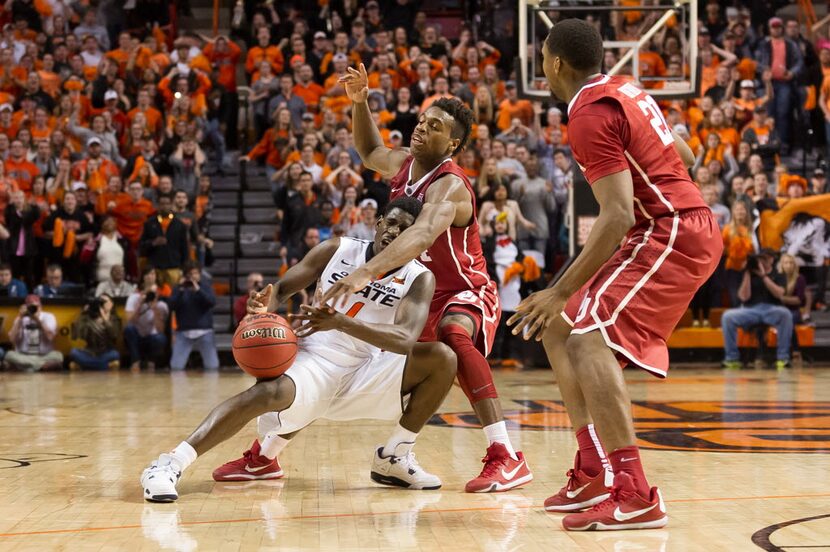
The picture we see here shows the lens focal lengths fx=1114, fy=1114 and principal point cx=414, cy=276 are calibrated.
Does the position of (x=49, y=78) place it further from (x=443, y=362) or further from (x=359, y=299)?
(x=443, y=362)

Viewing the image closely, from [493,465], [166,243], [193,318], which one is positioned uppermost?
[166,243]

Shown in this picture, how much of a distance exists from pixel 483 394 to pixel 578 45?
5.60ft

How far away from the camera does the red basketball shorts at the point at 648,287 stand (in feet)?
13.3

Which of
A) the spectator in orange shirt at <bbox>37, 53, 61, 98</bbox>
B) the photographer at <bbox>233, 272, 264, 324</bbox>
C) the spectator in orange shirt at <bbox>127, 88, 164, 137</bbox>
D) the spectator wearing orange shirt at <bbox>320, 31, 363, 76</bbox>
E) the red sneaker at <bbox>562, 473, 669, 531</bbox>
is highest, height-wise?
the spectator wearing orange shirt at <bbox>320, 31, 363, 76</bbox>

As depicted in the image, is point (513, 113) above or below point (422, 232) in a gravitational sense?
above

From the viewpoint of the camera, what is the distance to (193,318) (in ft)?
41.7

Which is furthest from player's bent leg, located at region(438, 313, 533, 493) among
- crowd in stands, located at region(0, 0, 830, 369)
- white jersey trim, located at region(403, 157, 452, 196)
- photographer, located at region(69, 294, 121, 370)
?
photographer, located at region(69, 294, 121, 370)

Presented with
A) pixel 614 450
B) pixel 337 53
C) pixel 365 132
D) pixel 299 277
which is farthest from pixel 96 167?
pixel 614 450

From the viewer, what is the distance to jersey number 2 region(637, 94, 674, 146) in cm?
422

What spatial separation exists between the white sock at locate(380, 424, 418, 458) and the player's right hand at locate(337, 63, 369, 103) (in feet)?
6.13

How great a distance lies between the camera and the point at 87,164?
45.7 feet

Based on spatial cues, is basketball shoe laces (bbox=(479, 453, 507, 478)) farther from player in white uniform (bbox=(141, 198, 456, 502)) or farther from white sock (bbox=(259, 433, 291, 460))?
white sock (bbox=(259, 433, 291, 460))

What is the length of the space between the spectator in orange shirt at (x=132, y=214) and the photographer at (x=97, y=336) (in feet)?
3.31

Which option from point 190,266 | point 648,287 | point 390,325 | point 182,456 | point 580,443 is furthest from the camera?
point 190,266
